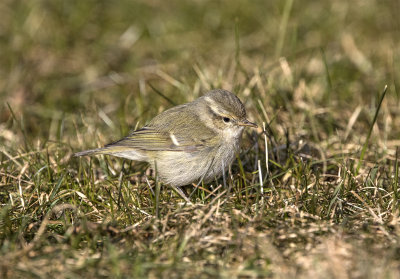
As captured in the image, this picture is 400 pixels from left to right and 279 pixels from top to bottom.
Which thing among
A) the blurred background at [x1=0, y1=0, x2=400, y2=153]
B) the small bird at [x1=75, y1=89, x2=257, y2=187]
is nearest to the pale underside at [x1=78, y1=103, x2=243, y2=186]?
the small bird at [x1=75, y1=89, x2=257, y2=187]

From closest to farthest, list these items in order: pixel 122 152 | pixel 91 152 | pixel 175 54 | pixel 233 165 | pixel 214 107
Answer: pixel 91 152, pixel 122 152, pixel 214 107, pixel 233 165, pixel 175 54

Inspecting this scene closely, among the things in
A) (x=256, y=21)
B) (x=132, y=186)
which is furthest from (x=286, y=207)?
(x=256, y=21)

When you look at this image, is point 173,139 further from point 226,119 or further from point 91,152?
point 91,152

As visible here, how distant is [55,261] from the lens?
336 cm

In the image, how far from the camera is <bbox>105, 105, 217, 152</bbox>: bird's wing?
4.69 metres

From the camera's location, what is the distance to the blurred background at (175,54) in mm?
6410

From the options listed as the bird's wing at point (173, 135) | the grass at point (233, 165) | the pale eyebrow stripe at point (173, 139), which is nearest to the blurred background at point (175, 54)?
the grass at point (233, 165)

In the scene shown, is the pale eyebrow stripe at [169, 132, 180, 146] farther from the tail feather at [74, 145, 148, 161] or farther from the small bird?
the tail feather at [74, 145, 148, 161]

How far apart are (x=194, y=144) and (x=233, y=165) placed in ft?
2.01

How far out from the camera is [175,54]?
784cm

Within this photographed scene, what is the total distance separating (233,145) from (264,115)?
0.80 meters

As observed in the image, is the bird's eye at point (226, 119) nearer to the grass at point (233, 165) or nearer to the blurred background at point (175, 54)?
the grass at point (233, 165)

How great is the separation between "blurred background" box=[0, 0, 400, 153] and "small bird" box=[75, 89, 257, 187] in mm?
1126

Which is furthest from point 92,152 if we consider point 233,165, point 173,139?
point 233,165
